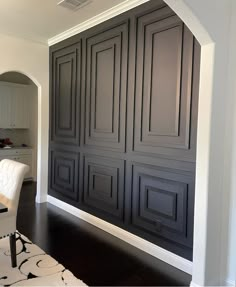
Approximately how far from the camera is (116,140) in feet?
10.6

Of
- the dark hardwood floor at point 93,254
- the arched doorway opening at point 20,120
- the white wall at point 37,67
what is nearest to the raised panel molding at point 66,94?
the white wall at point 37,67

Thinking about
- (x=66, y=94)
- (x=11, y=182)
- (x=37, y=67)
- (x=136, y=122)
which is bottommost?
(x=11, y=182)

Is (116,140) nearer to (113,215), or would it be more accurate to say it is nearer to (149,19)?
(113,215)

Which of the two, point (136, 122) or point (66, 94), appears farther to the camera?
point (66, 94)

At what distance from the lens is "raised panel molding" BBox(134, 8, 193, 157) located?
2.47 m

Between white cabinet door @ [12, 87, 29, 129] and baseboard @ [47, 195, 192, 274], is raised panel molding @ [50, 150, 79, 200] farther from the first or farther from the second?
white cabinet door @ [12, 87, 29, 129]

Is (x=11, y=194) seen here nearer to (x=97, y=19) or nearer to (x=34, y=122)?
(x=97, y=19)

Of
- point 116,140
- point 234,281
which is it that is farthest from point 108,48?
point 234,281

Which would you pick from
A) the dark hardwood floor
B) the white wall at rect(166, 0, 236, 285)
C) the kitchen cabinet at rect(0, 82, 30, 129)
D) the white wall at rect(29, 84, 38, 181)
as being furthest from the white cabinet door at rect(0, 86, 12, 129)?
the white wall at rect(166, 0, 236, 285)

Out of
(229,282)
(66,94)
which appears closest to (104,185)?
(66,94)

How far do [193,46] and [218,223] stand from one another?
5.21 feet

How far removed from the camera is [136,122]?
2.95 meters

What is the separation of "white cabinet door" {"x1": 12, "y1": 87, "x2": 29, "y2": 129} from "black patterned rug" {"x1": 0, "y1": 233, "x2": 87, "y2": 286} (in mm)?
3900

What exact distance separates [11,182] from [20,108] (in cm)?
412
